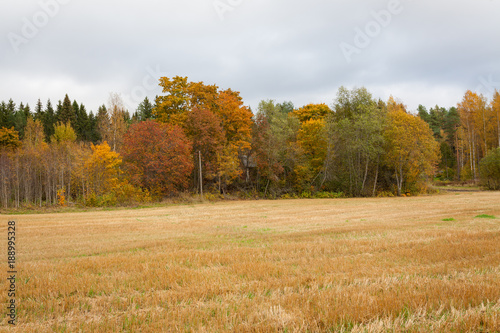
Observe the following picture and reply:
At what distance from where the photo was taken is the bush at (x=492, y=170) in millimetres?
47406

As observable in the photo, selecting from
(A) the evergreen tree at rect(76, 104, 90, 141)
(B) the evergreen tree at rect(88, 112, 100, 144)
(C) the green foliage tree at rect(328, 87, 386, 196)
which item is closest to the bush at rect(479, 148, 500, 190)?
(C) the green foliage tree at rect(328, 87, 386, 196)

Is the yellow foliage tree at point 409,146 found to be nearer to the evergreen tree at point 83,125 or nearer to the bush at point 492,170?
the bush at point 492,170

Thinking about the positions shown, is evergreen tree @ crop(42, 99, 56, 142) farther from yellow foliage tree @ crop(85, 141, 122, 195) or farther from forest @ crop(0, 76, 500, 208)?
yellow foliage tree @ crop(85, 141, 122, 195)

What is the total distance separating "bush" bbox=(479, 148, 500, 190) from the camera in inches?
1866

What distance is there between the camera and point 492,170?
157 ft

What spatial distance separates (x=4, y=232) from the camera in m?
14.0

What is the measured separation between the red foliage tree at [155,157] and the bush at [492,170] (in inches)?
1734

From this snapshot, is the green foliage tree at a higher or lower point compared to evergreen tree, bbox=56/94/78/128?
lower

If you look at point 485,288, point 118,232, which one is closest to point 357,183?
point 118,232

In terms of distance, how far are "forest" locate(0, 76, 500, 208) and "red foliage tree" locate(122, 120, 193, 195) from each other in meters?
0.11

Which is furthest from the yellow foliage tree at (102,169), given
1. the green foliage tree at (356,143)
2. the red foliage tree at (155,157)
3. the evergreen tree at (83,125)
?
the evergreen tree at (83,125)

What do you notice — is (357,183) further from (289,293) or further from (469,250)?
(289,293)

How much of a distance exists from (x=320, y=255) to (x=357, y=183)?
41264mm

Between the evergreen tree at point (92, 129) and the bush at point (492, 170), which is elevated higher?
the evergreen tree at point (92, 129)
